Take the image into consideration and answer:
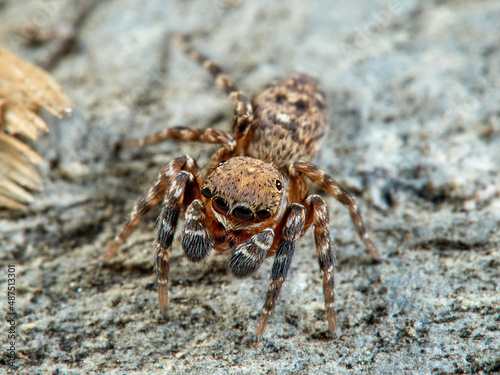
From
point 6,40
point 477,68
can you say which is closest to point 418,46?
point 477,68

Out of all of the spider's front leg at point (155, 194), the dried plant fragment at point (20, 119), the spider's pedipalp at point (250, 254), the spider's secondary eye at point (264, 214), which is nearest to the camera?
the spider's pedipalp at point (250, 254)

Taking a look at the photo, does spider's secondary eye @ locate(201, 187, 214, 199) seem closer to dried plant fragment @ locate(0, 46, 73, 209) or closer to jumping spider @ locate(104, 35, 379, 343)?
jumping spider @ locate(104, 35, 379, 343)

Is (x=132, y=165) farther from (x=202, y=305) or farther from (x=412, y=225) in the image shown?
(x=412, y=225)

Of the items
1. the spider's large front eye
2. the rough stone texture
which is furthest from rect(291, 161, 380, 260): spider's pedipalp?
the spider's large front eye

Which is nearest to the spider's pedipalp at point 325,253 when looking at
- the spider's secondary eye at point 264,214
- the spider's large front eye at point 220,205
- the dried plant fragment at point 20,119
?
the spider's secondary eye at point 264,214

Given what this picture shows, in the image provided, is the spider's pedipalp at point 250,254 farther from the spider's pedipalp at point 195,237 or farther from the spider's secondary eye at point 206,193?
the spider's secondary eye at point 206,193

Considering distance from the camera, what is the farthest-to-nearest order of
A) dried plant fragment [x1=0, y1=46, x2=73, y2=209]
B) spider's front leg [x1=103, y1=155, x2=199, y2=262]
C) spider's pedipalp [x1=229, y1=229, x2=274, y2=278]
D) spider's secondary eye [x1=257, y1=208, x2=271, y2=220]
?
dried plant fragment [x1=0, y1=46, x2=73, y2=209]
spider's front leg [x1=103, y1=155, x2=199, y2=262]
spider's secondary eye [x1=257, y1=208, x2=271, y2=220]
spider's pedipalp [x1=229, y1=229, x2=274, y2=278]

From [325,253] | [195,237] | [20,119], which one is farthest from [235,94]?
[20,119]
